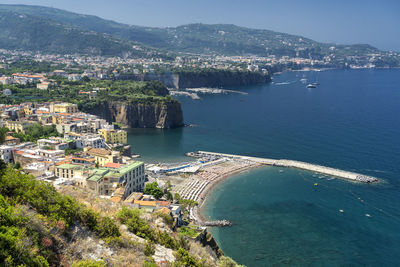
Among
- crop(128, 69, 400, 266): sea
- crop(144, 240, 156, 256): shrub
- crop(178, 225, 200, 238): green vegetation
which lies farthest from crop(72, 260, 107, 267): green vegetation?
crop(128, 69, 400, 266): sea

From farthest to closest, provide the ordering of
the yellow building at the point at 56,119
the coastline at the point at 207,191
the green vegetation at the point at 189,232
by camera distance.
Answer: the yellow building at the point at 56,119 → the coastline at the point at 207,191 → the green vegetation at the point at 189,232

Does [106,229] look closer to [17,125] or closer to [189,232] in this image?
[189,232]

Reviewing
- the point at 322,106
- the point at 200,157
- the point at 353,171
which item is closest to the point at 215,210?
the point at 200,157

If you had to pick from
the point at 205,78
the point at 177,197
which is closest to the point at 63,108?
the point at 177,197

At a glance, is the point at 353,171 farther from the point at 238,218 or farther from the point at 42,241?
the point at 42,241

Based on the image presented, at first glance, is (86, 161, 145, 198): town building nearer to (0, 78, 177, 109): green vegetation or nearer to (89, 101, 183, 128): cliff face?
(0, 78, 177, 109): green vegetation

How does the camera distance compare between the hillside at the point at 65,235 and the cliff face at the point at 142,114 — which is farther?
the cliff face at the point at 142,114

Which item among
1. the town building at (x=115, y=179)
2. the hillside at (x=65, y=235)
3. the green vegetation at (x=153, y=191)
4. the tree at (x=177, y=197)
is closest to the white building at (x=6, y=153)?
the town building at (x=115, y=179)

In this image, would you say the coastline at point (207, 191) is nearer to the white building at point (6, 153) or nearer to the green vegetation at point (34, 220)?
the white building at point (6, 153)
